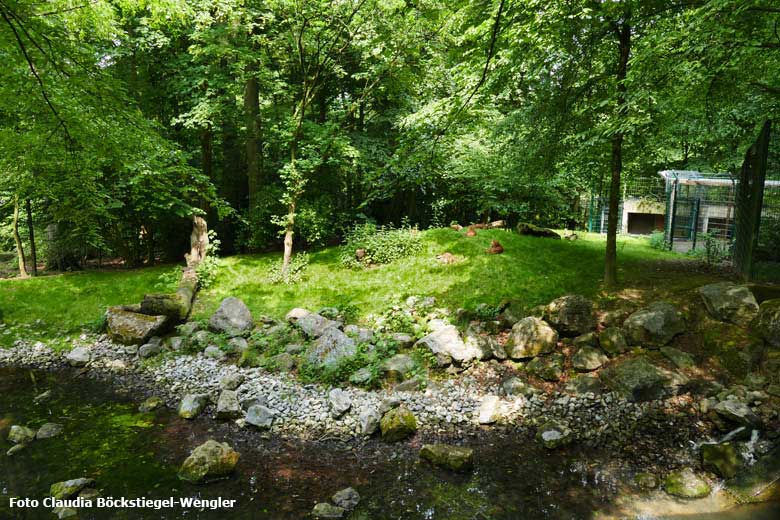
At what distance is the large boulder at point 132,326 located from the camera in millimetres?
8758

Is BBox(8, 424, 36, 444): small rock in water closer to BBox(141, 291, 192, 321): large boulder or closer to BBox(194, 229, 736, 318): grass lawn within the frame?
BBox(141, 291, 192, 321): large boulder

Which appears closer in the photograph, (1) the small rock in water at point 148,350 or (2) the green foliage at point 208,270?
(1) the small rock in water at point 148,350

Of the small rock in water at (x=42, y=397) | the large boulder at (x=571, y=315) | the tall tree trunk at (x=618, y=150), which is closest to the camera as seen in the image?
the tall tree trunk at (x=618, y=150)

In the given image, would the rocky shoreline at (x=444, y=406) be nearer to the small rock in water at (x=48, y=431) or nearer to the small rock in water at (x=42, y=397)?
the small rock in water at (x=42, y=397)

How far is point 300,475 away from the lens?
498cm

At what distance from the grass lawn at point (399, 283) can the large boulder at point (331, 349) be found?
50.0 inches

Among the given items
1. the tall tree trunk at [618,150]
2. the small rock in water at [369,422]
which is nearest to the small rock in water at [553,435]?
the small rock in water at [369,422]

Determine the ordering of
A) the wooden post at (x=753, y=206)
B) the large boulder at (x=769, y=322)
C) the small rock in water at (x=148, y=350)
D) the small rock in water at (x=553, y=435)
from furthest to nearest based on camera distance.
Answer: the small rock in water at (x=148, y=350)
the wooden post at (x=753, y=206)
the large boulder at (x=769, y=322)
the small rock in water at (x=553, y=435)

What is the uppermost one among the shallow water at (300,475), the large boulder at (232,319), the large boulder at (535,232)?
the large boulder at (535,232)

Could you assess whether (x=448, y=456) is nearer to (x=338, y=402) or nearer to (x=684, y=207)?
(x=338, y=402)

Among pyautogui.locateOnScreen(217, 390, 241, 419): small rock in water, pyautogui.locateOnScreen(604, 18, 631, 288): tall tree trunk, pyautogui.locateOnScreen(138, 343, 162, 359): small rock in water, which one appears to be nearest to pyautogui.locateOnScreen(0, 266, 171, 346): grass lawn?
pyautogui.locateOnScreen(138, 343, 162, 359): small rock in water

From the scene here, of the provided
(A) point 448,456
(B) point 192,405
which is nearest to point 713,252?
(A) point 448,456

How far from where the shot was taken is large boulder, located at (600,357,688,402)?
5727 millimetres

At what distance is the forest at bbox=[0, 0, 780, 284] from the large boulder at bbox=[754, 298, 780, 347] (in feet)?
9.45
